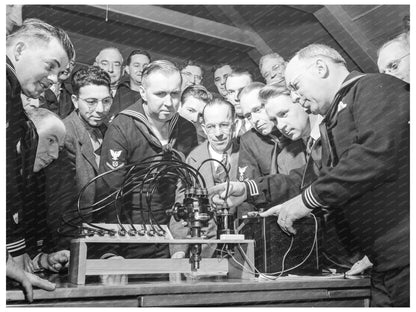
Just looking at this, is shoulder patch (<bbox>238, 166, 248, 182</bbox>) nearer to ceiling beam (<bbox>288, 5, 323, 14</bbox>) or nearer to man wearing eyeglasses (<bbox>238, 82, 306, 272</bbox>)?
man wearing eyeglasses (<bbox>238, 82, 306, 272</bbox>)

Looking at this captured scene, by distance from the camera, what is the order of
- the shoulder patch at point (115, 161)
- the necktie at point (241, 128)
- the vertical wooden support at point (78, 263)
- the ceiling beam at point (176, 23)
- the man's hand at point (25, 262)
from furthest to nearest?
1. the necktie at point (241, 128)
2. the ceiling beam at point (176, 23)
3. the shoulder patch at point (115, 161)
4. the man's hand at point (25, 262)
5. the vertical wooden support at point (78, 263)

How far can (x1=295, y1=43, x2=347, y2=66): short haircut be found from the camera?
217cm

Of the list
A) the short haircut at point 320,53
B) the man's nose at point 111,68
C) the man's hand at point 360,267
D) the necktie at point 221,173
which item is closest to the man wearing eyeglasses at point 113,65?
the man's nose at point 111,68

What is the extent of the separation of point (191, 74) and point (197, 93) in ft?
0.31

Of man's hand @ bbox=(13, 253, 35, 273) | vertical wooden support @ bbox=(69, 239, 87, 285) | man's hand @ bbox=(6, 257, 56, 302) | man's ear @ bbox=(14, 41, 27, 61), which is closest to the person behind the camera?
man's hand @ bbox=(6, 257, 56, 302)

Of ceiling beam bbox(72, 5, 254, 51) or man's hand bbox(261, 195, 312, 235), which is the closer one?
man's hand bbox(261, 195, 312, 235)

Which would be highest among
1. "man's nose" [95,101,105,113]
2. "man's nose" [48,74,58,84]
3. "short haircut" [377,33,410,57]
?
"short haircut" [377,33,410,57]

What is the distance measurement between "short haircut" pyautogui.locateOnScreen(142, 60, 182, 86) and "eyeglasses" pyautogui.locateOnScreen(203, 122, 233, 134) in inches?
11.7

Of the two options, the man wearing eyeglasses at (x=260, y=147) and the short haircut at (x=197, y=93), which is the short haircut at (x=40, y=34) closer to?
the short haircut at (x=197, y=93)

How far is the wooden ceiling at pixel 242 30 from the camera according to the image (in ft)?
6.93

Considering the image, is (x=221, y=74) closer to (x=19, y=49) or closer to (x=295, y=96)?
(x=295, y=96)

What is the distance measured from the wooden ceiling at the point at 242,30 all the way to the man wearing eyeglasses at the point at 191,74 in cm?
3

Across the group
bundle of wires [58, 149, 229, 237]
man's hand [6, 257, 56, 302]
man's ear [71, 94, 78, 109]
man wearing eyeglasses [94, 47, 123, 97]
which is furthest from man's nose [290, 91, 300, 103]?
man's hand [6, 257, 56, 302]

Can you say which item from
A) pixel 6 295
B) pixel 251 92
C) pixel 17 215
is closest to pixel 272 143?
pixel 251 92
